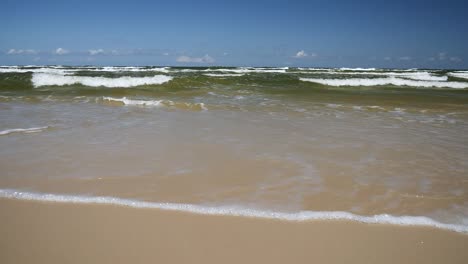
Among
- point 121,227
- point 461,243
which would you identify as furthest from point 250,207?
point 461,243

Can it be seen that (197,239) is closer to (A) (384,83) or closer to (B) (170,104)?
(B) (170,104)

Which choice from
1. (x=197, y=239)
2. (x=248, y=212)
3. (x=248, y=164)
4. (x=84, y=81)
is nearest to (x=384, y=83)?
(x=84, y=81)

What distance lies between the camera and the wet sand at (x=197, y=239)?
2.16 metres

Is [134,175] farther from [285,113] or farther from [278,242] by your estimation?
[285,113]

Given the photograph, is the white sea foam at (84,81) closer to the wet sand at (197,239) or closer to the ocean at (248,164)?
the ocean at (248,164)

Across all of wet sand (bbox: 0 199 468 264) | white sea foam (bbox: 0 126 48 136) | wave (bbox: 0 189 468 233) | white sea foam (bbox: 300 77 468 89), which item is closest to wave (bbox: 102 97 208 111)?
white sea foam (bbox: 0 126 48 136)

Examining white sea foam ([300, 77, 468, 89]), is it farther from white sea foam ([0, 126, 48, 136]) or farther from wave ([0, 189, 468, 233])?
wave ([0, 189, 468, 233])

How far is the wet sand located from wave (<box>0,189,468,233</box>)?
74mm

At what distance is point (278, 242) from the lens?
91.7 inches

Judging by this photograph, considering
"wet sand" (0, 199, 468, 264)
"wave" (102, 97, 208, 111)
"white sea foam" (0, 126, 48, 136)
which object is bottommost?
"wet sand" (0, 199, 468, 264)

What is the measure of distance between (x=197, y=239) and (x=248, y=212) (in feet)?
1.87

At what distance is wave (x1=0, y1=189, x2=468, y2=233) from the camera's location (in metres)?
2.64

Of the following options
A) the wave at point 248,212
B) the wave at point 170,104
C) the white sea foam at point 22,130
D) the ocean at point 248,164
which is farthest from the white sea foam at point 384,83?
the wave at point 248,212

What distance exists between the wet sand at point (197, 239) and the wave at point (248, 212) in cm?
7
